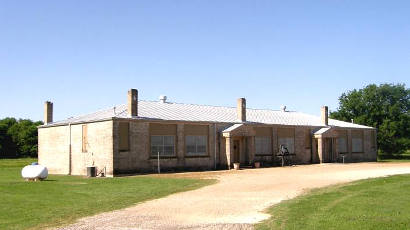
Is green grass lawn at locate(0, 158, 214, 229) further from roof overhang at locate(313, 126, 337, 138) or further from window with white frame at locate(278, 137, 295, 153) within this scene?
roof overhang at locate(313, 126, 337, 138)

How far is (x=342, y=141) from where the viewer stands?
145 ft

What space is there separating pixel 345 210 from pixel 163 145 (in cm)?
2006

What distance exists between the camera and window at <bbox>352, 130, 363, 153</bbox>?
4531cm

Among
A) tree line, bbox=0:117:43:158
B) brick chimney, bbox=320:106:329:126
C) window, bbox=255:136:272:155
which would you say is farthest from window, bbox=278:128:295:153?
tree line, bbox=0:117:43:158

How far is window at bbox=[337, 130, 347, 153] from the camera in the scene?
43.6 metres

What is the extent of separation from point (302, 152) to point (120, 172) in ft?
59.5

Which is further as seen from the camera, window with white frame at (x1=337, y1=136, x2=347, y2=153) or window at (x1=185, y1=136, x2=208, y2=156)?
window with white frame at (x1=337, y1=136, x2=347, y2=153)

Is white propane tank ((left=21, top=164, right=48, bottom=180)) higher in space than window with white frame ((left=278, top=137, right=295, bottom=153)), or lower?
lower

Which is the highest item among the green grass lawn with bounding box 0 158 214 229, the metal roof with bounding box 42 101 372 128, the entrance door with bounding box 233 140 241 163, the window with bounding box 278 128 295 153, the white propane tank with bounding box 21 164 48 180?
the metal roof with bounding box 42 101 372 128

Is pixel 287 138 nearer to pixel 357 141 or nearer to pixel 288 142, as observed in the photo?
pixel 288 142

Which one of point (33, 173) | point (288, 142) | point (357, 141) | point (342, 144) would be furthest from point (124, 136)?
point (357, 141)

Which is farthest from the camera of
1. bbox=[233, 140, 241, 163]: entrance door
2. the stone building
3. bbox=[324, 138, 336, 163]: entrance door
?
bbox=[324, 138, 336, 163]: entrance door

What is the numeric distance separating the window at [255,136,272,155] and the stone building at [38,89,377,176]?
0.08 feet

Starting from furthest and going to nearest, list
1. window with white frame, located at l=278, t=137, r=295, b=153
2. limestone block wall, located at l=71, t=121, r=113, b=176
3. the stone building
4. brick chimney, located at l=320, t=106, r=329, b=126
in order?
brick chimney, located at l=320, t=106, r=329, b=126, window with white frame, located at l=278, t=137, r=295, b=153, the stone building, limestone block wall, located at l=71, t=121, r=113, b=176
